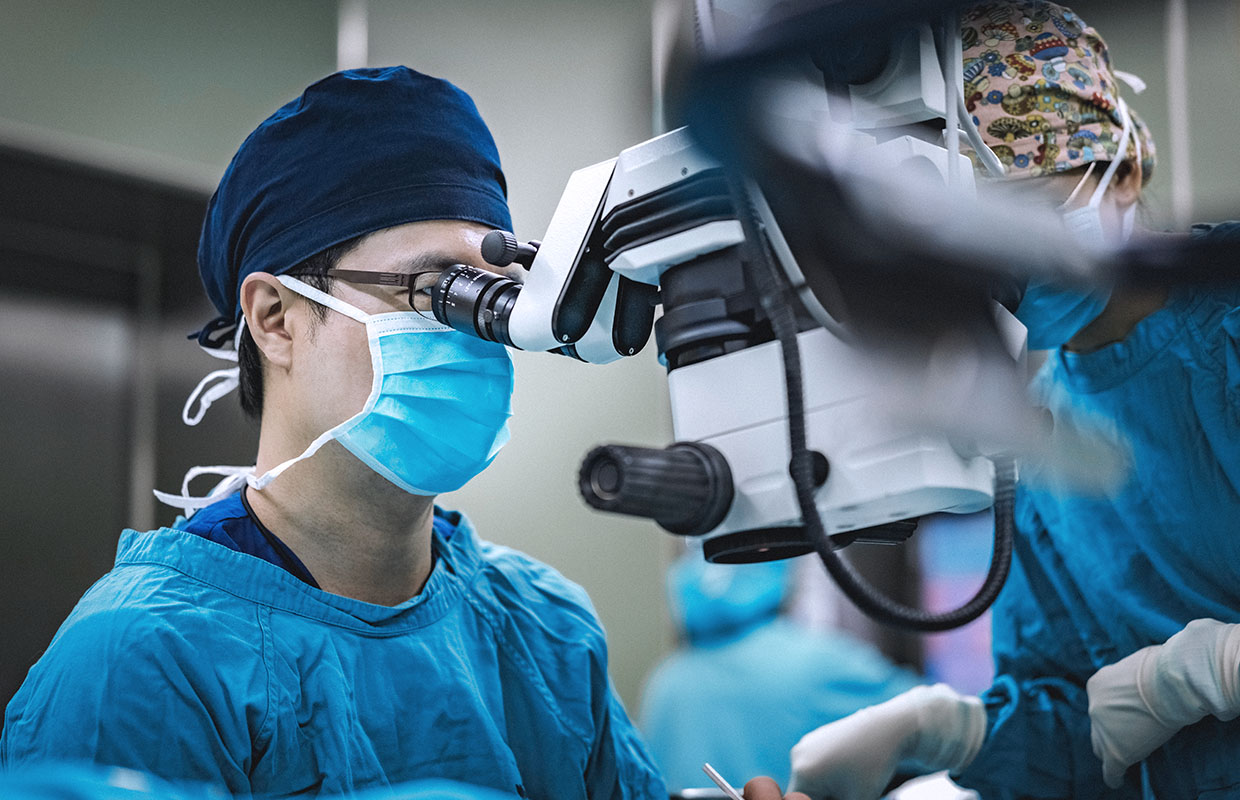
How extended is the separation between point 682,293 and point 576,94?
2.23 meters

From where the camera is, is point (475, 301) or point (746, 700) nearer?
point (475, 301)

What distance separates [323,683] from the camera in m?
1.09

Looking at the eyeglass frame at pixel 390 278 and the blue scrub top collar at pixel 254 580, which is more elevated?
the eyeglass frame at pixel 390 278

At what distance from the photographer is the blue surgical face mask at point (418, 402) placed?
1.22 meters

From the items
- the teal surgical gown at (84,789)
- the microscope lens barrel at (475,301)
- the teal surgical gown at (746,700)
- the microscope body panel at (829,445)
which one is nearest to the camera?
the teal surgical gown at (84,789)

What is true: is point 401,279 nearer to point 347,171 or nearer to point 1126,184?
point 347,171

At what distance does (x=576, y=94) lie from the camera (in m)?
2.89

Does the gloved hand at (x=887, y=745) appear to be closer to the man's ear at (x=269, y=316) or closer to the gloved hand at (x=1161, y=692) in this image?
the gloved hand at (x=1161, y=692)

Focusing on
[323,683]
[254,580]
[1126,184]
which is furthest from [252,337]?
[1126,184]

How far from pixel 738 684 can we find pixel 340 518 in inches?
73.4

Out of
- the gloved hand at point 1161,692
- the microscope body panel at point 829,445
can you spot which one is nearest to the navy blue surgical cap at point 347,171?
the microscope body panel at point 829,445

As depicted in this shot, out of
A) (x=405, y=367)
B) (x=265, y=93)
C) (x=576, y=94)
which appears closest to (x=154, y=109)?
(x=265, y=93)

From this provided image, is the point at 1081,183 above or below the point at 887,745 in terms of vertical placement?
above

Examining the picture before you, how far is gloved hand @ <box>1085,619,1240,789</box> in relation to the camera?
1.13 meters
